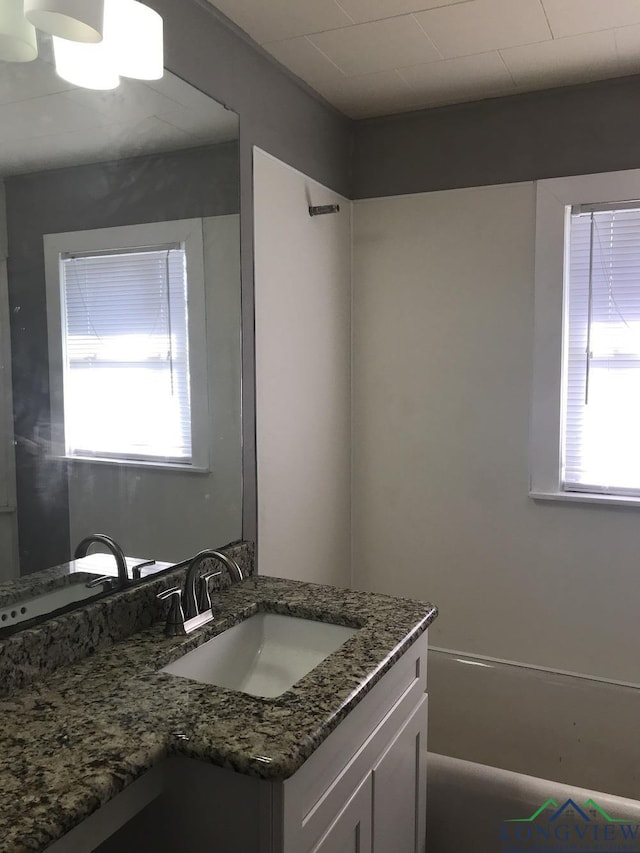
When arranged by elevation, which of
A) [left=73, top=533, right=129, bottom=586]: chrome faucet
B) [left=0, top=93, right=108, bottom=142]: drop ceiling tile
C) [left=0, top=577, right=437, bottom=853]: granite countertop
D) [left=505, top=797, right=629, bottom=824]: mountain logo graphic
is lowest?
[left=505, top=797, right=629, bottom=824]: mountain logo graphic

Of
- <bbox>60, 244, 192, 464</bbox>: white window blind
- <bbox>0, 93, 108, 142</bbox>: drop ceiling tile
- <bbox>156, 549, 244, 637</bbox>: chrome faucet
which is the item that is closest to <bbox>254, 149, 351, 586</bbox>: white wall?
<bbox>60, 244, 192, 464</bbox>: white window blind

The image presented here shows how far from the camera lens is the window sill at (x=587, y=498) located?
270 centimetres

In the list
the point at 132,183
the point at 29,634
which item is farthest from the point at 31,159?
the point at 29,634

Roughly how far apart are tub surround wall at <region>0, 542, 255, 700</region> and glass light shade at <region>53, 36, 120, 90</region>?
1.11 metres

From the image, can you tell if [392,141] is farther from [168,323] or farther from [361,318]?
[168,323]

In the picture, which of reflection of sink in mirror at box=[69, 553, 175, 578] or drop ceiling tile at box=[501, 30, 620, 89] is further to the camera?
drop ceiling tile at box=[501, 30, 620, 89]

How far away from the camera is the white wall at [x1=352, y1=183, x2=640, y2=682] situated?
110 inches

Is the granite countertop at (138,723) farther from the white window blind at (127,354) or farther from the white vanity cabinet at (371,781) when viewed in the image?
the white window blind at (127,354)

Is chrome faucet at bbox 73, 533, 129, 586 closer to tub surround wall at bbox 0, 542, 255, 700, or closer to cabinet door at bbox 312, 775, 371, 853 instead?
tub surround wall at bbox 0, 542, 255, 700

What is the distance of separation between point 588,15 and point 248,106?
1.07 meters

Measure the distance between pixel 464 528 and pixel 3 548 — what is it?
201 cm

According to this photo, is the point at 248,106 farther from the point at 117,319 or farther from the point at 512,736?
the point at 512,736

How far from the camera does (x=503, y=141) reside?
9.12 ft

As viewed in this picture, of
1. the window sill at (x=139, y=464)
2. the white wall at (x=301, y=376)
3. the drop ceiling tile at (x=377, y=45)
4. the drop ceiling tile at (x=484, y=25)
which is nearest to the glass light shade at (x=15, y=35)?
the window sill at (x=139, y=464)
